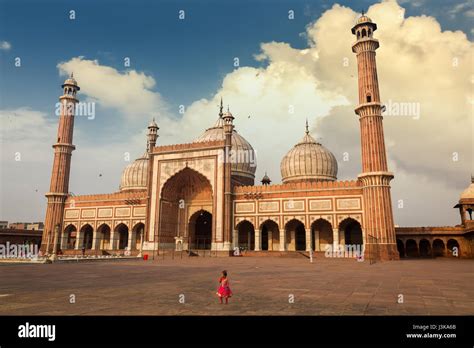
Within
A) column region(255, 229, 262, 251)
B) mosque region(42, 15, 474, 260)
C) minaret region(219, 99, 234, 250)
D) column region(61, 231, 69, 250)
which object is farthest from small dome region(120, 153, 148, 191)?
column region(255, 229, 262, 251)

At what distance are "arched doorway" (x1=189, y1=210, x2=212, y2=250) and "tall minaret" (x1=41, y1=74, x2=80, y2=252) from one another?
1733 centimetres

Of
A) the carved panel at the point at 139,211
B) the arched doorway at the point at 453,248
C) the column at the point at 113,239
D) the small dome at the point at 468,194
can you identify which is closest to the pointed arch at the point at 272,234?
the carved panel at the point at 139,211

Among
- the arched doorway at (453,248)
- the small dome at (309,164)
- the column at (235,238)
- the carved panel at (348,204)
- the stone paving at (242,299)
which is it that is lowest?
the stone paving at (242,299)

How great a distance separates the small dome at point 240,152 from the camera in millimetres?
48688

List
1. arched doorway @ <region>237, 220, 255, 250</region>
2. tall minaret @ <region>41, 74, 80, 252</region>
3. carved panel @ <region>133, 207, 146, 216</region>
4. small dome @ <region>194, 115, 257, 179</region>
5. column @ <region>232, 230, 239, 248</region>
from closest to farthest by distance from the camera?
column @ <region>232, 230, 239, 248</region>, arched doorway @ <region>237, 220, 255, 250</region>, carved panel @ <region>133, 207, 146, 216</region>, tall minaret @ <region>41, 74, 80, 252</region>, small dome @ <region>194, 115, 257, 179</region>

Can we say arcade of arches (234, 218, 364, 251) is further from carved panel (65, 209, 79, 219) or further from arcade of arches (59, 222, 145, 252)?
carved panel (65, 209, 79, 219)

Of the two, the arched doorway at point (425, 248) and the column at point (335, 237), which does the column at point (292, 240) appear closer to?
the column at point (335, 237)

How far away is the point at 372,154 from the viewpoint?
32250 mm

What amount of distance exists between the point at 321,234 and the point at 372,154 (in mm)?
10862

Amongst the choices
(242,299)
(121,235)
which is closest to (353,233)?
(121,235)

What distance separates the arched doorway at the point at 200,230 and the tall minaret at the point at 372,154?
64.3ft

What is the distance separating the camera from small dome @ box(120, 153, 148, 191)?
171ft

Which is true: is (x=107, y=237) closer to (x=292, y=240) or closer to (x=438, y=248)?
(x=292, y=240)
